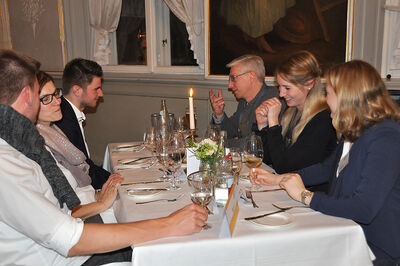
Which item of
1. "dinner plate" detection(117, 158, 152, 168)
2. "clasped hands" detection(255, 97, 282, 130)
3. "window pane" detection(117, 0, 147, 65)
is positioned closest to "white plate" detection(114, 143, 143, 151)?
"dinner plate" detection(117, 158, 152, 168)

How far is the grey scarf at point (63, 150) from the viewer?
2.33 meters

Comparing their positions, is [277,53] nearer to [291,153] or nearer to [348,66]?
[291,153]

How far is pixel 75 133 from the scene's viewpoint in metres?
2.91

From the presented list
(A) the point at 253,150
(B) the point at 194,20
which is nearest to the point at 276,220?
(A) the point at 253,150

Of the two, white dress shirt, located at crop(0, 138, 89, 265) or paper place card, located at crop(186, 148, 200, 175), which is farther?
paper place card, located at crop(186, 148, 200, 175)

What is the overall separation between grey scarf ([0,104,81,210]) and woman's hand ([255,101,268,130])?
1504 millimetres

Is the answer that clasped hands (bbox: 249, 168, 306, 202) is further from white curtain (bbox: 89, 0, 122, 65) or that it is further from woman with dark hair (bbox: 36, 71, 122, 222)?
white curtain (bbox: 89, 0, 122, 65)

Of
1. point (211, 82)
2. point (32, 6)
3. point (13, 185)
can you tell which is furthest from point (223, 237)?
point (32, 6)

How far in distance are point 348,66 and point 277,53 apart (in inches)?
97.3

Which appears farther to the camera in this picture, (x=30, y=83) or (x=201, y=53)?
(x=201, y=53)

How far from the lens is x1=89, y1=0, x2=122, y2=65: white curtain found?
5438mm

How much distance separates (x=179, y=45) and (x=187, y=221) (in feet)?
13.6

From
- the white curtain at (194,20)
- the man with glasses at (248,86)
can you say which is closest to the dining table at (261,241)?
the man with glasses at (248,86)

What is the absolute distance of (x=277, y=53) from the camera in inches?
160
